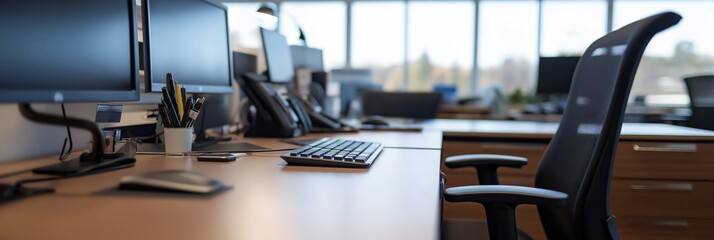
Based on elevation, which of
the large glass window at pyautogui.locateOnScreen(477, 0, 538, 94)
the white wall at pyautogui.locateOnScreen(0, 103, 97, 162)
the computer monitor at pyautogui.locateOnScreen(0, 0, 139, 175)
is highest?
the large glass window at pyautogui.locateOnScreen(477, 0, 538, 94)

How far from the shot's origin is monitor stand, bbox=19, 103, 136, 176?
871mm

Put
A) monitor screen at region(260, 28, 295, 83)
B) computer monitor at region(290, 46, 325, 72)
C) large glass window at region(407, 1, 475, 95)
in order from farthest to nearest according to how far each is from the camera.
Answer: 1. large glass window at region(407, 1, 475, 95)
2. computer monitor at region(290, 46, 325, 72)
3. monitor screen at region(260, 28, 295, 83)

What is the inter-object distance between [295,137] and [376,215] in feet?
4.05

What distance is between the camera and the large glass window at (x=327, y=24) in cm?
751

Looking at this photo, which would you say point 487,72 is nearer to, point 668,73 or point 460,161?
point 668,73

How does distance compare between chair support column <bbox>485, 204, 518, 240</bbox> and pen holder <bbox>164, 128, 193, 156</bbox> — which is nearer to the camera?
chair support column <bbox>485, 204, 518, 240</bbox>

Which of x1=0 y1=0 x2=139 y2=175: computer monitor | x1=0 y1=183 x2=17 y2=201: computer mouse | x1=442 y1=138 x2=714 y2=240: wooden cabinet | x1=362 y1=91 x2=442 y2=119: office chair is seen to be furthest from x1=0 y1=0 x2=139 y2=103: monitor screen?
x1=362 y1=91 x2=442 y2=119: office chair

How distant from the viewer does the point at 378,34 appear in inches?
297

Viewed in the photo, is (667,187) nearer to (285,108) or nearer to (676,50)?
(285,108)

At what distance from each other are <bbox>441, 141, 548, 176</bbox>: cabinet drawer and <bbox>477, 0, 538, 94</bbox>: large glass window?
513cm

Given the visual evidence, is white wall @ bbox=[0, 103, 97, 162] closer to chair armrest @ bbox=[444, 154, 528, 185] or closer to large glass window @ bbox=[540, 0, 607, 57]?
chair armrest @ bbox=[444, 154, 528, 185]

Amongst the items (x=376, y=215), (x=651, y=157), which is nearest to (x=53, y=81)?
(x=376, y=215)

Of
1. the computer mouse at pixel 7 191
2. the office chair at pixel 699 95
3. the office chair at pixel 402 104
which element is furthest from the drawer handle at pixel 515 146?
the office chair at pixel 699 95

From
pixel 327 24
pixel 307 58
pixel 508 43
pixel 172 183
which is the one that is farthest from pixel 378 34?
pixel 172 183
